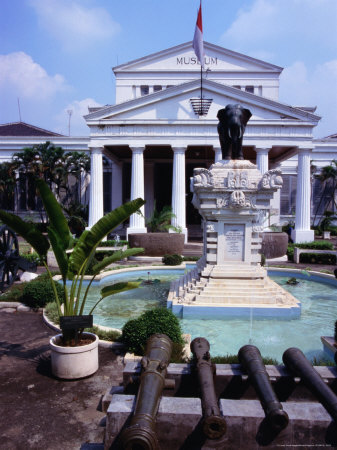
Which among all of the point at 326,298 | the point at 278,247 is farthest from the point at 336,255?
the point at 326,298

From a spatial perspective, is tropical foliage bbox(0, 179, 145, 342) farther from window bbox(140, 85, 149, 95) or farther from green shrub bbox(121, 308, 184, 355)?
window bbox(140, 85, 149, 95)

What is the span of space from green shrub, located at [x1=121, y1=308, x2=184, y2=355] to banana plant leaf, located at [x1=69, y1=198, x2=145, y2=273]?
1624 mm

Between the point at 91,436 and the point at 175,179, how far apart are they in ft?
84.0

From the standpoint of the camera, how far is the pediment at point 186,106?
2833cm

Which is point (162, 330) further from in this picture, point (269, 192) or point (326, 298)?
point (326, 298)

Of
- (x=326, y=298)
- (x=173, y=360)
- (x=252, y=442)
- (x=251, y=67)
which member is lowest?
(x=326, y=298)

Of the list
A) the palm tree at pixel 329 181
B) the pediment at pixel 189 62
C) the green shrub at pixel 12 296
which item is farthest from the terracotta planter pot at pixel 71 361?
the pediment at pixel 189 62

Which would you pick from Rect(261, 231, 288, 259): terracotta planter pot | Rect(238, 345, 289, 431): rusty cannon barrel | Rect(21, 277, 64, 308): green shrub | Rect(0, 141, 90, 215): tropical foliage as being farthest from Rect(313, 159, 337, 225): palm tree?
Rect(238, 345, 289, 431): rusty cannon barrel

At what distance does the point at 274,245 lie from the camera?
20688 mm

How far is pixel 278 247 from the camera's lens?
20781 mm

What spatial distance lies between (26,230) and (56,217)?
505mm

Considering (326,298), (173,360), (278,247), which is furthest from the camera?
(278,247)

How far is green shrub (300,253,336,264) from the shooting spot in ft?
62.9

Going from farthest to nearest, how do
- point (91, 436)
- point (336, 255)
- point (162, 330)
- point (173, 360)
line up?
Answer: 1. point (336, 255)
2. point (162, 330)
3. point (173, 360)
4. point (91, 436)
